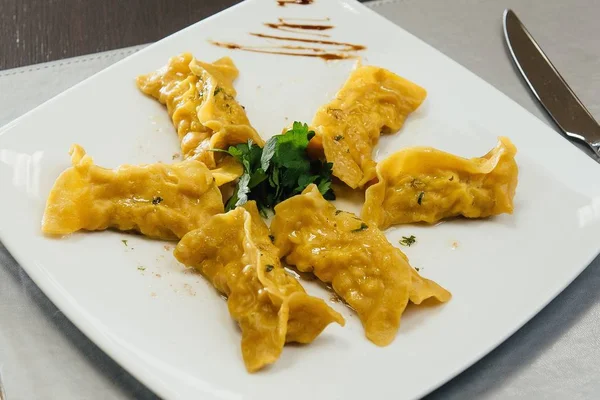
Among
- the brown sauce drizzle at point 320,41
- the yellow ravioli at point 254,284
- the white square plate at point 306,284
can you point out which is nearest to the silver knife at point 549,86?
the white square plate at point 306,284

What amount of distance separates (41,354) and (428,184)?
1748 millimetres

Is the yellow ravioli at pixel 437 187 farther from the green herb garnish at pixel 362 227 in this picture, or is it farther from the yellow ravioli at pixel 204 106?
the yellow ravioli at pixel 204 106

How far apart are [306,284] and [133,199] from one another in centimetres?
79

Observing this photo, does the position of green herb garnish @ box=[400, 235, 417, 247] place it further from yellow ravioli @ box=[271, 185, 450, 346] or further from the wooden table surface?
the wooden table surface

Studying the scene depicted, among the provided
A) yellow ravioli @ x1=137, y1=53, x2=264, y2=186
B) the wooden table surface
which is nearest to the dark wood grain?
the wooden table surface

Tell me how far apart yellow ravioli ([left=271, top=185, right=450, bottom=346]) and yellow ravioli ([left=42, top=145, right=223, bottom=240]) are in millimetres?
351

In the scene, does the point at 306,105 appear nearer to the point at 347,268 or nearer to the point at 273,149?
the point at 273,149

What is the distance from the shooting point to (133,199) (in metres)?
3.05

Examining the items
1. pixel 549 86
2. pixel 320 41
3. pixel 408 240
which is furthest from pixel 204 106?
pixel 549 86

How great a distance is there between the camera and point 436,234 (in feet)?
10.6

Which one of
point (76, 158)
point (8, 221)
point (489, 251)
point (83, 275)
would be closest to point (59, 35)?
point (76, 158)

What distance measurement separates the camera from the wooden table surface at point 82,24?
14.6ft

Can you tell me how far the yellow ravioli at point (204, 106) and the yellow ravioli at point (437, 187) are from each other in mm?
600

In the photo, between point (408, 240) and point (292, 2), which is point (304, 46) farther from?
point (408, 240)
